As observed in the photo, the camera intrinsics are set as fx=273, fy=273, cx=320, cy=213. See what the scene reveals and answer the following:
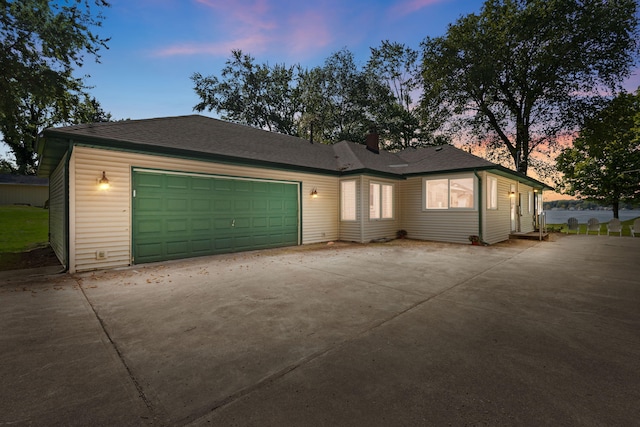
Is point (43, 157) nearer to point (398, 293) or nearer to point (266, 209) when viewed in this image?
point (266, 209)

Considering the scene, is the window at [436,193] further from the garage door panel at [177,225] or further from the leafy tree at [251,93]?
the leafy tree at [251,93]

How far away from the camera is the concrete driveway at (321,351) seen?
183 cm

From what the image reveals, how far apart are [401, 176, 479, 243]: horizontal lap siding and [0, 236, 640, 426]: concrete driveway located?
18.6 feet

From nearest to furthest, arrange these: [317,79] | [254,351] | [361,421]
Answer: [361,421], [254,351], [317,79]

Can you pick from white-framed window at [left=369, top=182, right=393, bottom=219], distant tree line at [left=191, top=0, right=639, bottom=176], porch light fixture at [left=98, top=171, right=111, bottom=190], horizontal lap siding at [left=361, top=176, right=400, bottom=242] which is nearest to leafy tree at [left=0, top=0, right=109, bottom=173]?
porch light fixture at [left=98, top=171, right=111, bottom=190]

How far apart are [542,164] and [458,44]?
37.2 feet

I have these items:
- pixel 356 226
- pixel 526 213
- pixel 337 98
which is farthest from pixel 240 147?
pixel 337 98

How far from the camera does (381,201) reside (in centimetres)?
1197

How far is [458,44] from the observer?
19.1m

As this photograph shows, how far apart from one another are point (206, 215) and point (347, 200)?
21.0ft

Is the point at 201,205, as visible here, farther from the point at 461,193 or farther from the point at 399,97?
the point at 399,97

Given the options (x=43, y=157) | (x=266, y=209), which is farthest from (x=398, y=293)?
(x=43, y=157)

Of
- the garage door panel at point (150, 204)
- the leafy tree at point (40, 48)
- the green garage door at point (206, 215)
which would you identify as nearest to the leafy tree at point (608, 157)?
the green garage door at point (206, 215)

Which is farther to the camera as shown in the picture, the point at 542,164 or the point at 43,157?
the point at 542,164
